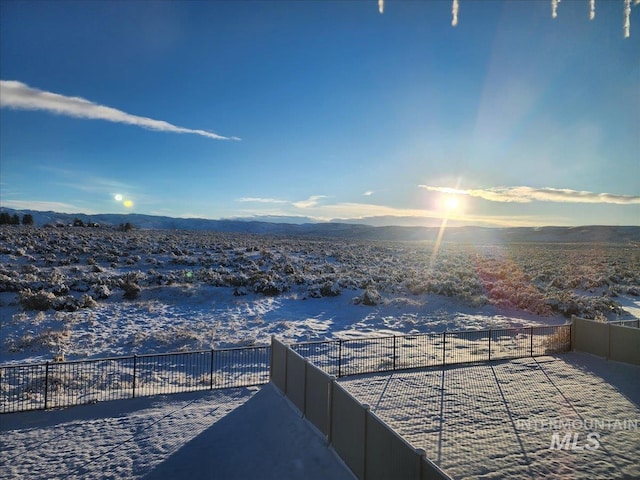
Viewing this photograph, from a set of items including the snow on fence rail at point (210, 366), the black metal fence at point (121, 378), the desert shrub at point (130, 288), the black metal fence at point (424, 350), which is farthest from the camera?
the desert shrub at point (130, 288)

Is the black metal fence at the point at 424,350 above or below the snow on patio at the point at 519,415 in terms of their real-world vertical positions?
below

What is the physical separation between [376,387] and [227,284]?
19.5 meters

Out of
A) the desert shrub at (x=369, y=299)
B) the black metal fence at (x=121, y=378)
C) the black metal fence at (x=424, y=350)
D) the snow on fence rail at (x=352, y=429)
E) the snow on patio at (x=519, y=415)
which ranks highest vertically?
the snow on fence rail at (x=352, y=429)

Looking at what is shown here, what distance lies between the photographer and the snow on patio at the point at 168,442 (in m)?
9.41

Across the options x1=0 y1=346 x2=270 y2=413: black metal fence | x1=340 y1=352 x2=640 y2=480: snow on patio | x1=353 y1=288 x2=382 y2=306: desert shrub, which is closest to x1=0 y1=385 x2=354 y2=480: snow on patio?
x1=0 y1=346 x2=270 y2=413: black metal fence

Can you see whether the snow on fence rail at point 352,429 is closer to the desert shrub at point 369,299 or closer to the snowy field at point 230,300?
the snowy field at point 230,300

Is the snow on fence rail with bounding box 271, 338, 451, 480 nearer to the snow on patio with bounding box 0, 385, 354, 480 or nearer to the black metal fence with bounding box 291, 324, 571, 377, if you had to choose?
the snow on patio with bounding box 0, 385, 354, 480

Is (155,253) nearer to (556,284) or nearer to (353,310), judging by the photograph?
(353,310)

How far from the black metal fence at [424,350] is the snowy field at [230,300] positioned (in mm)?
2584

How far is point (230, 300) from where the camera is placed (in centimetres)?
2941

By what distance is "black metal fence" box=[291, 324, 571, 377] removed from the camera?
17984mm

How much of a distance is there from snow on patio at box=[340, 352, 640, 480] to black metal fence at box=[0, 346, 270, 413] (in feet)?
16.6

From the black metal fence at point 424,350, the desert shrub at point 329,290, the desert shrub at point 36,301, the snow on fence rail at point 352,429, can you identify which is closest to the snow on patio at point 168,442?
the snow on fence rail at point 352,429

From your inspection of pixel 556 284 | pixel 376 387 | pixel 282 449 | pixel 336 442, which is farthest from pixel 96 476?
pixel 556 284
